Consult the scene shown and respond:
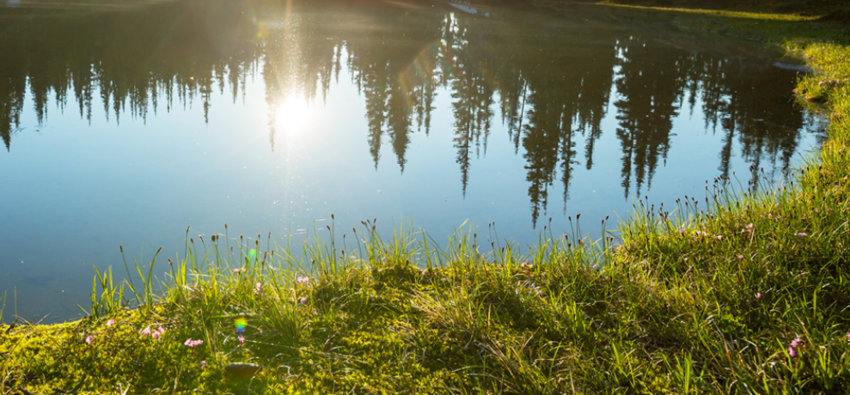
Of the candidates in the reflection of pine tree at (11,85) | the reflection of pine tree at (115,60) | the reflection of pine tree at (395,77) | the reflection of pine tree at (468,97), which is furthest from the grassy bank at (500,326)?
the reflection of pine tree at (115,60)

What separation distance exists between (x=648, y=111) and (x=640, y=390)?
8.79 m

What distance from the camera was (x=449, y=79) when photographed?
44.7 feet

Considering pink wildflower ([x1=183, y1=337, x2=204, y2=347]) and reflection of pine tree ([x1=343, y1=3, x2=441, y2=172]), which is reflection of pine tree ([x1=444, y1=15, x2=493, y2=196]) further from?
pink wildflower ([x1=183, y1=337, x2=204, y2=347])

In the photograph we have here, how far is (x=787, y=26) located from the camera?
26.1 meters

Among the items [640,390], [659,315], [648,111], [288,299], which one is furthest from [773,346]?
[648,111]

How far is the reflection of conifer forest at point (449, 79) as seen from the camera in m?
8.73

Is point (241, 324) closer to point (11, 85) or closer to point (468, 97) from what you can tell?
point (468, 97)

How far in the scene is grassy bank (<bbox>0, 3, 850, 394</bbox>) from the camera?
3064 millimetres

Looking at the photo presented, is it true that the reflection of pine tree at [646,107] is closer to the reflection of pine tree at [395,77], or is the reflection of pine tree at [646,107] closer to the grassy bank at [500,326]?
the grassy bank at [500,326]

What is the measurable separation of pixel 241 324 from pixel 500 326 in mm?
1645

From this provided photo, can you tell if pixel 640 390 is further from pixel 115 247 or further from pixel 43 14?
pixel 43 14

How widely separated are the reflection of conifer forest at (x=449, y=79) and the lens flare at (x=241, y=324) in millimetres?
3432

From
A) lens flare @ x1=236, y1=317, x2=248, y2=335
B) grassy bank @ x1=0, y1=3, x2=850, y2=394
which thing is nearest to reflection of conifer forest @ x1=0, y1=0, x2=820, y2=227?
grassy bank @ x1=0, y1=3, x2=850, y2=394

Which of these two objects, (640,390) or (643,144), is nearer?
(640,390)
